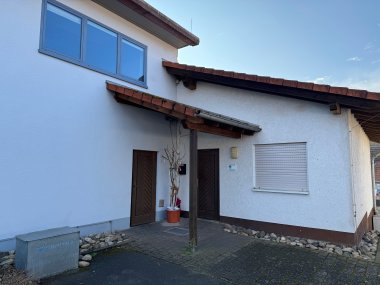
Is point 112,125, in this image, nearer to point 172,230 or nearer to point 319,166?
point 172,230

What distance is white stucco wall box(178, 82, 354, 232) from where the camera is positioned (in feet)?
23.3

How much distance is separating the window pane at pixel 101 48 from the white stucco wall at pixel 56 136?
0.30 metres

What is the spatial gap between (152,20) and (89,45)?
244cm

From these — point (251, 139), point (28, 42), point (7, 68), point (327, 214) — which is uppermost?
point (28, 42)

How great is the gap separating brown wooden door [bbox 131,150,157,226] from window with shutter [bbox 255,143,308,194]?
3.71 m

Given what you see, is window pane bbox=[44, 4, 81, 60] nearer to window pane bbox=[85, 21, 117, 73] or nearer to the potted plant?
window pane bbox=[85, 21, 117, 73]

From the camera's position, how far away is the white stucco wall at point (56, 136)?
582 centimetres

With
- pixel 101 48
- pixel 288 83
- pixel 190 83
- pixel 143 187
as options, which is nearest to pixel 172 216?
pixel 143 187

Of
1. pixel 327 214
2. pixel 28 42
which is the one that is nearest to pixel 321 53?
pixel 327 214

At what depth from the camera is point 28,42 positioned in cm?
616

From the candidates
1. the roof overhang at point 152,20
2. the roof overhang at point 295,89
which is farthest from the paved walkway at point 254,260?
the roof overhang at point 152,20

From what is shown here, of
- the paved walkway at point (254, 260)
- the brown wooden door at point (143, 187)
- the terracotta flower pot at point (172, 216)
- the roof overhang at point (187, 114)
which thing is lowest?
the paved walkway at point (254, 260)

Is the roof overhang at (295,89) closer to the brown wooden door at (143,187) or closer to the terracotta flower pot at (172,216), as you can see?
the brown wooden door at (143,187)

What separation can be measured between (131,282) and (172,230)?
356cm
